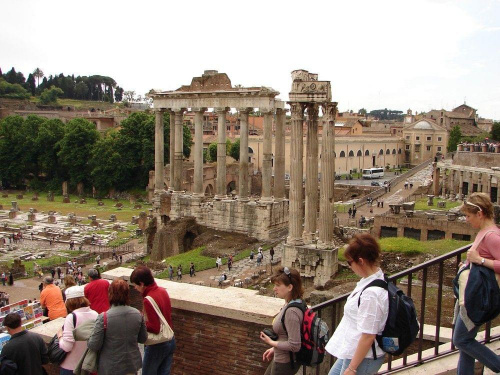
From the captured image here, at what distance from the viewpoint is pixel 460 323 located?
4848 mm

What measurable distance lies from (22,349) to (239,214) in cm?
2165

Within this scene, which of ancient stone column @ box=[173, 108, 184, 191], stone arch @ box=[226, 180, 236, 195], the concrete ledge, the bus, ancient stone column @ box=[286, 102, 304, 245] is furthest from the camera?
the bus

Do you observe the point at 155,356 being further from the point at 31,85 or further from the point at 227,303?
the point at 31,85

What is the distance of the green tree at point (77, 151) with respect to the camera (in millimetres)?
60219

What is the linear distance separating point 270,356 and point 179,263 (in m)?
18.3

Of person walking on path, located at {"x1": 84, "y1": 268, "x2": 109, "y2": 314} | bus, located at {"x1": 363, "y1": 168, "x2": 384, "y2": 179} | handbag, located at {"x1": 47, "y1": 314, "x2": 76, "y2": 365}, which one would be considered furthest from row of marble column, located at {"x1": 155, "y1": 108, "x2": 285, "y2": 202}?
bus, located at {"x1": 363, "y1": 168, "x2": 384, "y2": 179}

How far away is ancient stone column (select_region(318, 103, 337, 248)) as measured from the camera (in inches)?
700

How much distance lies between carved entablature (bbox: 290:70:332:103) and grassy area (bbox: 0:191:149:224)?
31328 millimetres

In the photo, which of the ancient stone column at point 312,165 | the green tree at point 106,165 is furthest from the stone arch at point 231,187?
the ancient stone column at point 312,165

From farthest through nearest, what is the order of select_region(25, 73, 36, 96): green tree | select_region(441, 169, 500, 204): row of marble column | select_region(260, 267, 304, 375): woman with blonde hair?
1. select_region(25, 73, 36, 96): green tree
2. select_region(441, 169, 500, 204): row of marble column
3. select_region(260, 267, 304, 375): woman with blonde hair

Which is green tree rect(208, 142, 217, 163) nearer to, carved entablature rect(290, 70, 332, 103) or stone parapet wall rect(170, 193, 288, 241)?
stone parapet wall rect(170, 193, 288, 241)

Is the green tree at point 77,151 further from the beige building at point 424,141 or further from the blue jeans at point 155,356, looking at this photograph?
the blue jeans at point 155,356

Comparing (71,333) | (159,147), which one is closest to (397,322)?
(71,333)

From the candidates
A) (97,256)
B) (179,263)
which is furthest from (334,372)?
(97,256)
